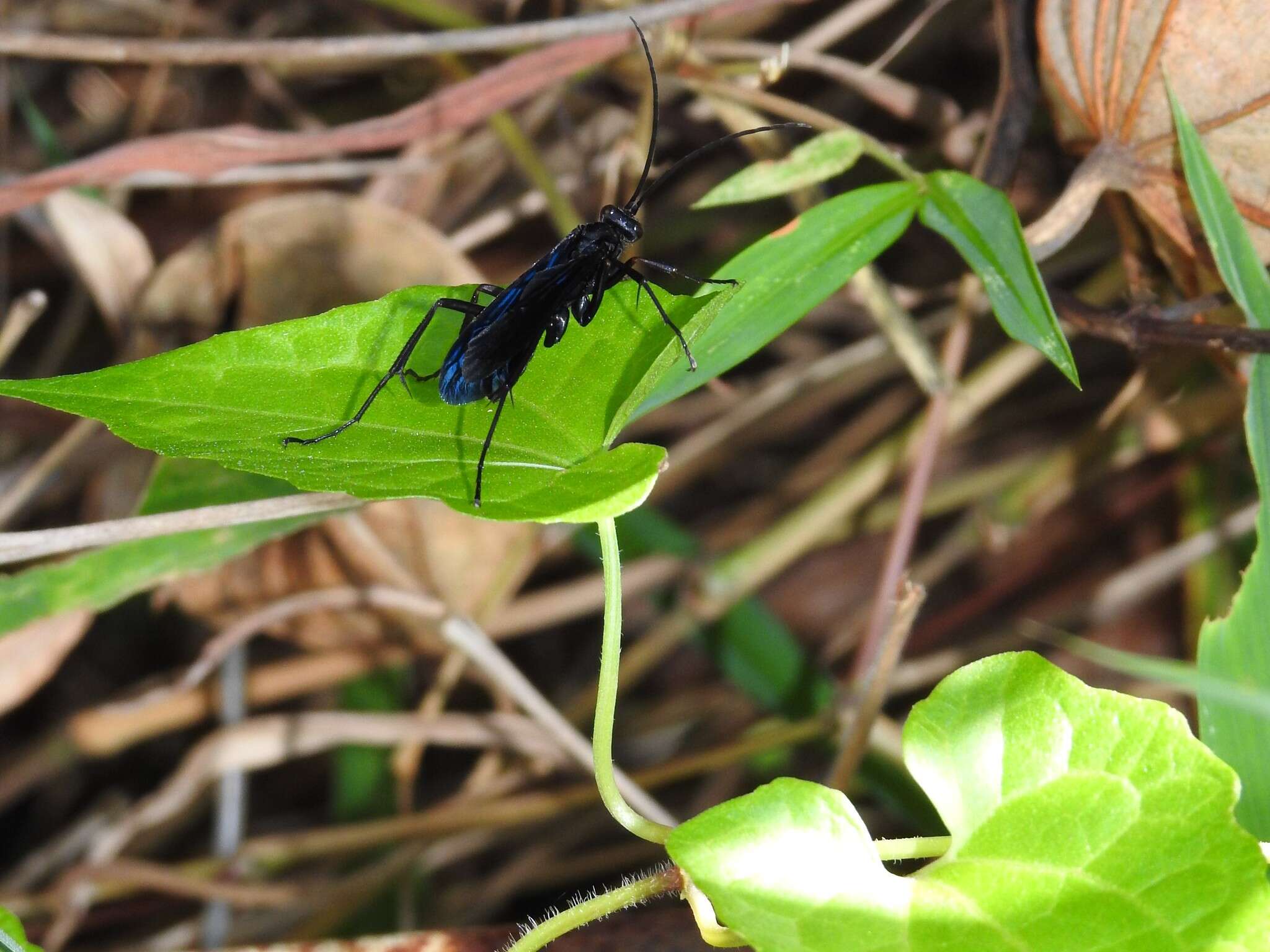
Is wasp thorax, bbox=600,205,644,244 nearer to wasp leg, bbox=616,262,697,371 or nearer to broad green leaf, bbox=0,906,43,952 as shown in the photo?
wasp leg, bbox=616,262,697,371

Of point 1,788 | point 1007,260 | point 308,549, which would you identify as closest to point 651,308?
point 1007,260

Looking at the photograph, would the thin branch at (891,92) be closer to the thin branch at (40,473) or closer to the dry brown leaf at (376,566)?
the dry brown leaf at (376,566)

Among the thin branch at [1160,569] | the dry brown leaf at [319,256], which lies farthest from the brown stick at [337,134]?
the thin branch at [1160,569]

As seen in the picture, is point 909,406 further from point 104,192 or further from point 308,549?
point 104,192

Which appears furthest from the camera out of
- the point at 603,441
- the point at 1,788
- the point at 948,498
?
the point at 948,498

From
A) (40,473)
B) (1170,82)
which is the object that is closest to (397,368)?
(1170,82)

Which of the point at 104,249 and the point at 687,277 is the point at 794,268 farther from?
the point at 104,249
